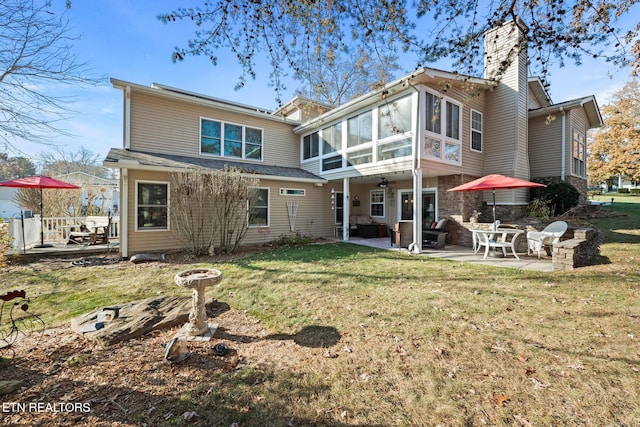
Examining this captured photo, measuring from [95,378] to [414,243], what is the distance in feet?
26.8

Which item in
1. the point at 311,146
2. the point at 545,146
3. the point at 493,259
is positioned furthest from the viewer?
the point at 311,146

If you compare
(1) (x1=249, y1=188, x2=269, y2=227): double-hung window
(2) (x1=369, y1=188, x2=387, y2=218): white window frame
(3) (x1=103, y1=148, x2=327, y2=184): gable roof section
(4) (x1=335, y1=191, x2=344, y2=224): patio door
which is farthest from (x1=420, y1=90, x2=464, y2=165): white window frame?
(1) (x1=249, y1=188, x2=269, y2=227): double-hung window

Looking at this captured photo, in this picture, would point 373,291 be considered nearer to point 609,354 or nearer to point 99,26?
point 609,354

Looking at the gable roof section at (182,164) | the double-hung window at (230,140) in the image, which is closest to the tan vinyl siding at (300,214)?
the gable roof section at (182,164)

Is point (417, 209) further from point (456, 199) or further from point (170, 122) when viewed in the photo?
point (170, 122)

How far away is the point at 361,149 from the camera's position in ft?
34.3

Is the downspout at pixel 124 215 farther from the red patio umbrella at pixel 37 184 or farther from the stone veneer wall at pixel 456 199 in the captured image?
the stone veneer wall at pixel 456 199

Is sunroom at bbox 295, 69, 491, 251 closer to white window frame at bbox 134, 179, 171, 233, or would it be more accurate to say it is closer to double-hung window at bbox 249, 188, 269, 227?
double-hung window at bbox 249, 188, 269, 227

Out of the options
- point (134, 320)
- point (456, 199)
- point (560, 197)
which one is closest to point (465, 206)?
point (456, 199)

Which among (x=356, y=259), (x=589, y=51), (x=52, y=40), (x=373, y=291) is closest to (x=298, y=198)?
(x=356, y=259)

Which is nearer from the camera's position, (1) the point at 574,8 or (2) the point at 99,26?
(1) the point at 574,8

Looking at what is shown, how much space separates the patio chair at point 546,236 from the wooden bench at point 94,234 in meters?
14.2

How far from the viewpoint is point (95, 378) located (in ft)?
8.62

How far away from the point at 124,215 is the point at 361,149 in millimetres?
8486
